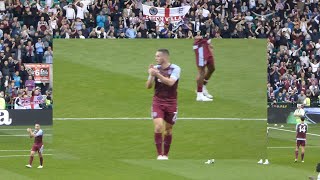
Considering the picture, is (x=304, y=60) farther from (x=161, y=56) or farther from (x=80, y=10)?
(x=161, y=56)

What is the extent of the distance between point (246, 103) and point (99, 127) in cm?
254

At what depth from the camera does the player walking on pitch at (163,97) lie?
13672mm

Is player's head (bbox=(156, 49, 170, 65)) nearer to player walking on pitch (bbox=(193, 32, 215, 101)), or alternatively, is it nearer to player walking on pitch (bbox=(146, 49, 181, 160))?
player walking on pitch (bbox=(146, 49, 181, 160))

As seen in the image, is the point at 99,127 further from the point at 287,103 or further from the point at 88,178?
the point at 287,103

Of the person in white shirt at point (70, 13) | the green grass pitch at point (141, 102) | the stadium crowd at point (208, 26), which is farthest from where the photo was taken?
the person in white shirt at point (70, 13)

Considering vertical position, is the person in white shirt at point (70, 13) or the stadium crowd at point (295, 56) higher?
the person in white shirt at point (70, 13)

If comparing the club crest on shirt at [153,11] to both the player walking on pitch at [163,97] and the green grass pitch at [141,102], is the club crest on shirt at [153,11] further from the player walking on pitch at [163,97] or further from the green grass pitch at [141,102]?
the player walking on pitch at [163,97]

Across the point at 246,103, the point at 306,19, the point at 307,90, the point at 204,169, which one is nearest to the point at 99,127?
the point at 246,103

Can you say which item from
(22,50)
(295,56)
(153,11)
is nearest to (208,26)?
(153,11)

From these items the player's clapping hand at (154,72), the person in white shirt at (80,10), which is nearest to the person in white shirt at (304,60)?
the person in white shirt at (80,10)

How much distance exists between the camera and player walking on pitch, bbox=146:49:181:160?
13.7 meters

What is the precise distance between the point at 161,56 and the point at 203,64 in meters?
1.65

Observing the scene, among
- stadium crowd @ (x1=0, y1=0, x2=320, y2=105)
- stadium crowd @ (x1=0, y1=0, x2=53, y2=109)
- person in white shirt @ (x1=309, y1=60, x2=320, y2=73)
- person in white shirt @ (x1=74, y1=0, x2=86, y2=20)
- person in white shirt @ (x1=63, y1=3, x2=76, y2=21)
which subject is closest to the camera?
stadium crowd @ (x1=0, y1=0, x2=53, y2=109)

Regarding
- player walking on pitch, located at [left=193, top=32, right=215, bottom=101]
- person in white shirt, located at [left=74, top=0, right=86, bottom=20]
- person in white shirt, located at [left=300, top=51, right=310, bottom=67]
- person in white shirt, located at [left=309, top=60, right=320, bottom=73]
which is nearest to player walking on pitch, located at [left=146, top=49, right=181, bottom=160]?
player walking on pitch, located at [left=193, top=32, right=215, bottom=101]
